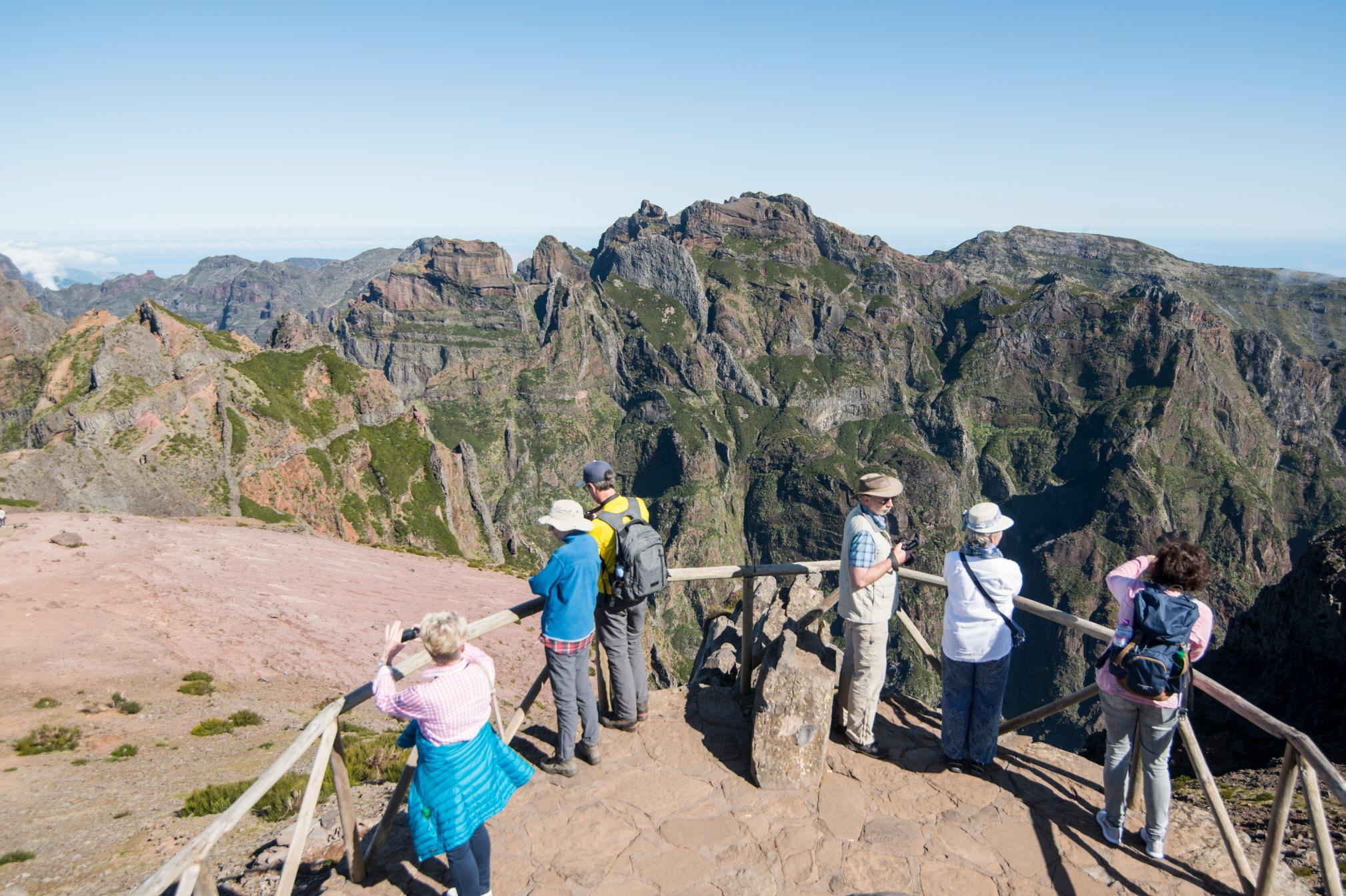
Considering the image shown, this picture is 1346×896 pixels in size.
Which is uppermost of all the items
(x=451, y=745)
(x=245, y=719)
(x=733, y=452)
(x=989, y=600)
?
(x=989, y=600)

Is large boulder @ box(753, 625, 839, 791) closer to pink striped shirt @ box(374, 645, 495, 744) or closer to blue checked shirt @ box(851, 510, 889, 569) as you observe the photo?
blue checked shirt @ box(851, 510, 889, 569)

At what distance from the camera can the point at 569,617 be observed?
22.2 ft

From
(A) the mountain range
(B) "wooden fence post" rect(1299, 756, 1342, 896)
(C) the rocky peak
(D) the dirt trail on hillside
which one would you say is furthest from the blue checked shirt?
(C) the rocky peak

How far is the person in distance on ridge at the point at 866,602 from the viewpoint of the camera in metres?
6.89

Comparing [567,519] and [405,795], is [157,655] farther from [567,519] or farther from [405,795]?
[567,519]

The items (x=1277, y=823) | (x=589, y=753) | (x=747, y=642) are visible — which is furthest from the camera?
(x=747, y=642)

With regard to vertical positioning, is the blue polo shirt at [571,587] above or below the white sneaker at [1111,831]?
above

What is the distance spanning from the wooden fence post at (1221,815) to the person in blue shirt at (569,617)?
5313mm

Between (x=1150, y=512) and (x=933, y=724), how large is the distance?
583 feet

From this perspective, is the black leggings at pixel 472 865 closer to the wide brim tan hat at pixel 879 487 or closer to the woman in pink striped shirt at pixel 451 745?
the woman in pink striped shirt at pixel 451 745

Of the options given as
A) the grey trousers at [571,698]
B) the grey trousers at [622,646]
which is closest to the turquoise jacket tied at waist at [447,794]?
the grey trousers at [571,698]

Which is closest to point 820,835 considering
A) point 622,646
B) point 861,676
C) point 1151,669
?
point 861,676

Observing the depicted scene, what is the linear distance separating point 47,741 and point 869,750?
1390 cm

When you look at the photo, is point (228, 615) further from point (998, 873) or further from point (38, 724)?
point (998, 873)
